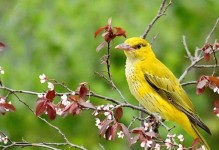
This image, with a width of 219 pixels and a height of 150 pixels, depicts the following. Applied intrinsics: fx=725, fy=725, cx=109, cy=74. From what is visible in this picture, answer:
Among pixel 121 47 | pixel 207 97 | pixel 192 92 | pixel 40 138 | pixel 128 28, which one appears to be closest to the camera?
pixel 121 47

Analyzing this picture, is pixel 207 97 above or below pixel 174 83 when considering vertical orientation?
above

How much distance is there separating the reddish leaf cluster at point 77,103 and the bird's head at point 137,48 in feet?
4.44

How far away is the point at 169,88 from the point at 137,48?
398 millimetres

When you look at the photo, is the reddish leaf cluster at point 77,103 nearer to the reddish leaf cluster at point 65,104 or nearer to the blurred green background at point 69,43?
the reddish leaf cluster at point 65,104

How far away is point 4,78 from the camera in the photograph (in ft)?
21.7

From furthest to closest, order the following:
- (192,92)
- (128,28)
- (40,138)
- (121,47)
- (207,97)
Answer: (207,97) < (192,92) < (40,138) < (128,28) < (121,47)

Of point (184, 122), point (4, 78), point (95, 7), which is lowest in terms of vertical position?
point (184, 122)

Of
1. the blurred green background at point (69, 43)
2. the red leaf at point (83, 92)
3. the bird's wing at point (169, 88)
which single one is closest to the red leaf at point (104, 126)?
the red leaf at point (83, 92)

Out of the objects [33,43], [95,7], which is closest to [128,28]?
[95,7]

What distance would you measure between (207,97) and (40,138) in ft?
8.38

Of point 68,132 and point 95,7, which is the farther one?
point 68,132

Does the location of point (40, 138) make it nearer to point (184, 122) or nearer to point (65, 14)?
point (65, 14)

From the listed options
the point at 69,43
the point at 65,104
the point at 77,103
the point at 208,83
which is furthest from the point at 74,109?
the point at 69,43

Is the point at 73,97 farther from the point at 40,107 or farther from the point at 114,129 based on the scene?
the point at 114,129
